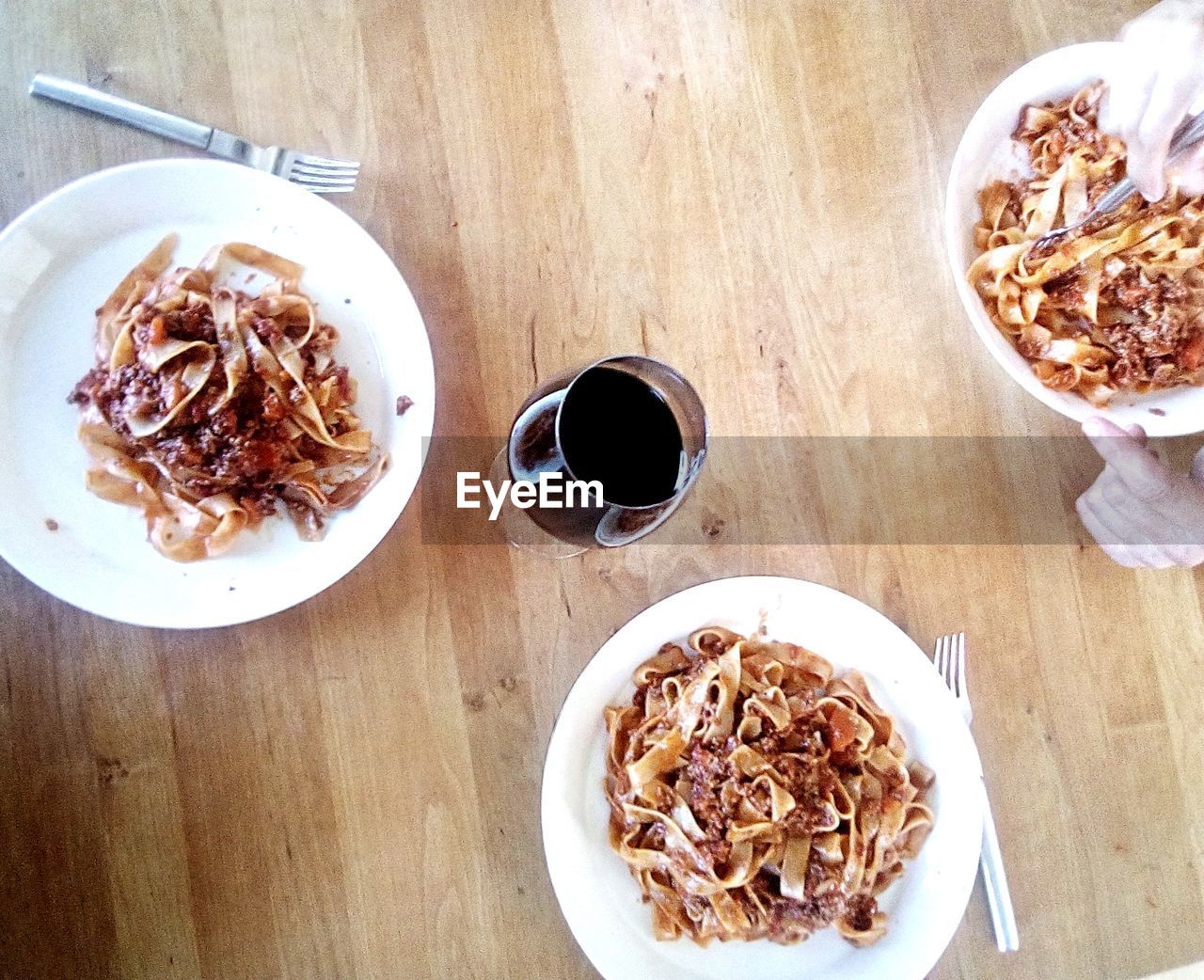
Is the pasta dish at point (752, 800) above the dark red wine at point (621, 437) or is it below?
below

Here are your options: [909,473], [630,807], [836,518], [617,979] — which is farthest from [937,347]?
[617,979]

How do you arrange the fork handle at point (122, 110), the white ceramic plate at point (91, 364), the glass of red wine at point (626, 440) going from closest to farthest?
the glass of red wine at point (626, 440) < the white ceramic plate at point (91, 364) < the fork handle at point (122, 110)

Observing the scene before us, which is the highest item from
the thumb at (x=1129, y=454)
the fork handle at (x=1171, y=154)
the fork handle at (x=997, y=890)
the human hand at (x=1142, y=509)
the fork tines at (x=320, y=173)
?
the fork tines at (x=320, y=173)

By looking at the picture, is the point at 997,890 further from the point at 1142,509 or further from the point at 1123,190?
the point at 1123,190

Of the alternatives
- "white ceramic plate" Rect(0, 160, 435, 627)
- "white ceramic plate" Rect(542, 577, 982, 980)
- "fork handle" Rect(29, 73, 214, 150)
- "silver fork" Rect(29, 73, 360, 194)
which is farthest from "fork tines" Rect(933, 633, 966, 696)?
"fork handle" Rect(29, 73, 214, 150)

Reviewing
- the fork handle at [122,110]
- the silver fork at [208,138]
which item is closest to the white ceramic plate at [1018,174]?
the silver fork at [208,138]

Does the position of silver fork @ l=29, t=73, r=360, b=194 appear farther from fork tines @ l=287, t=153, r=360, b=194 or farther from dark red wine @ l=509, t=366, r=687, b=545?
dark red wine @ l=509, t=366, r=687, b=545

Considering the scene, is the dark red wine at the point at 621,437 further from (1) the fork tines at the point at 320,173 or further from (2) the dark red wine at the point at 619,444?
(1) the fork tines at the point at 320,173
